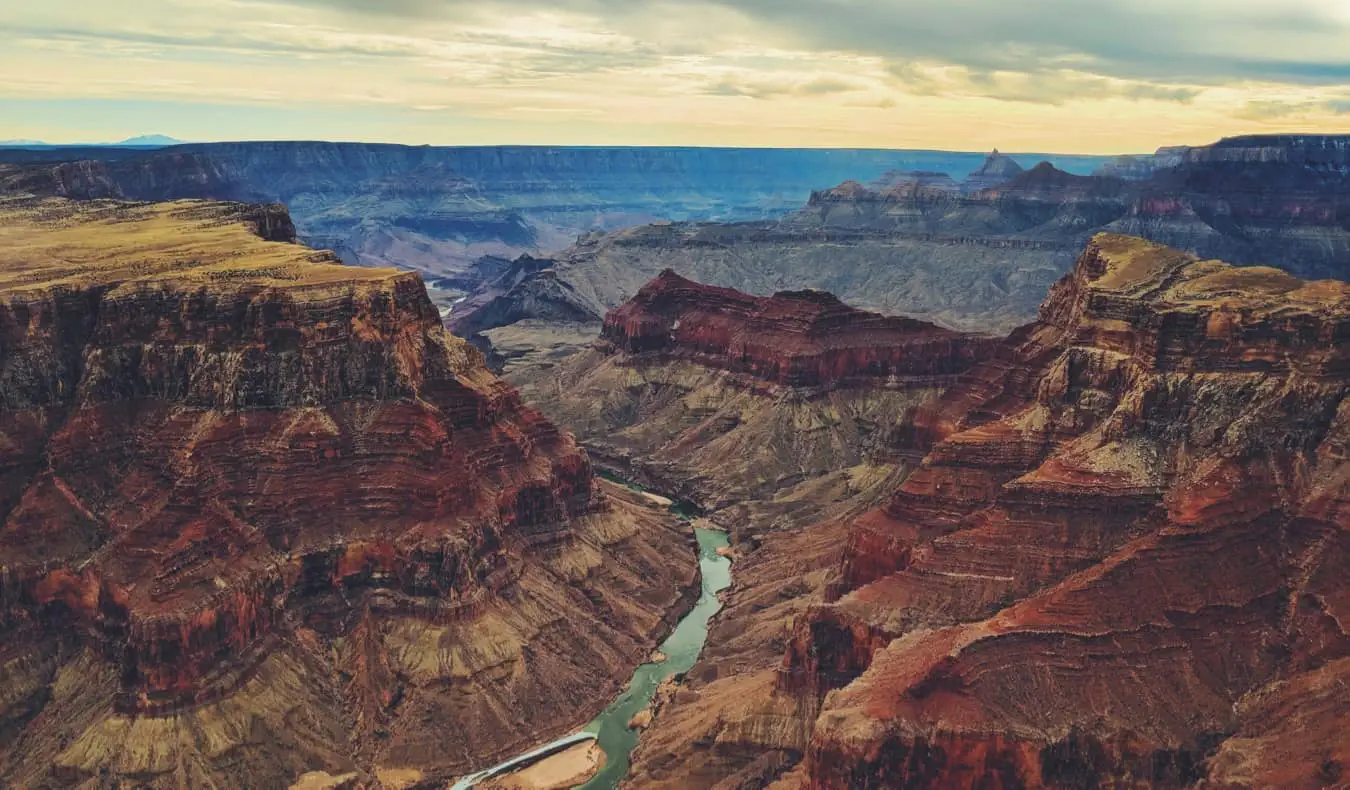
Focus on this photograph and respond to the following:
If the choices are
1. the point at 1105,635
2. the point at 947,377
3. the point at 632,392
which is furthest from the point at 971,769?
the point at 632,392

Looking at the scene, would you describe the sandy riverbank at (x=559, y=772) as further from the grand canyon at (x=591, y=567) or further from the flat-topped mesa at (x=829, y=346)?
the flat-topped mesa at (x=829, y=346)

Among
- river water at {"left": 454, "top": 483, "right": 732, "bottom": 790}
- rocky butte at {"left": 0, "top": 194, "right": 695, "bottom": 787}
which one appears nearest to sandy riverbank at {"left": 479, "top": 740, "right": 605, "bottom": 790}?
river water at {"left": 454, "top": 483, "right": 732, "bottom": 790}

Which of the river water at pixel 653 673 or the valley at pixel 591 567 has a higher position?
the valley at pixel 591 567

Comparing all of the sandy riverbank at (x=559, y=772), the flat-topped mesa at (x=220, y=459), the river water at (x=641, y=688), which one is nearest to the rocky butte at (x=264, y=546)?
the flat-topped mesa at (x=220, y=459)

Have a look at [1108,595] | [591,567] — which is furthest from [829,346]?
[1108,595]

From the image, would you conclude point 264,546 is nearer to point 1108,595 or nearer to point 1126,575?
point 1108,595

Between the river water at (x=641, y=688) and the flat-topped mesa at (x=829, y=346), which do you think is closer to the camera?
the river water at (x=641, y=688)
